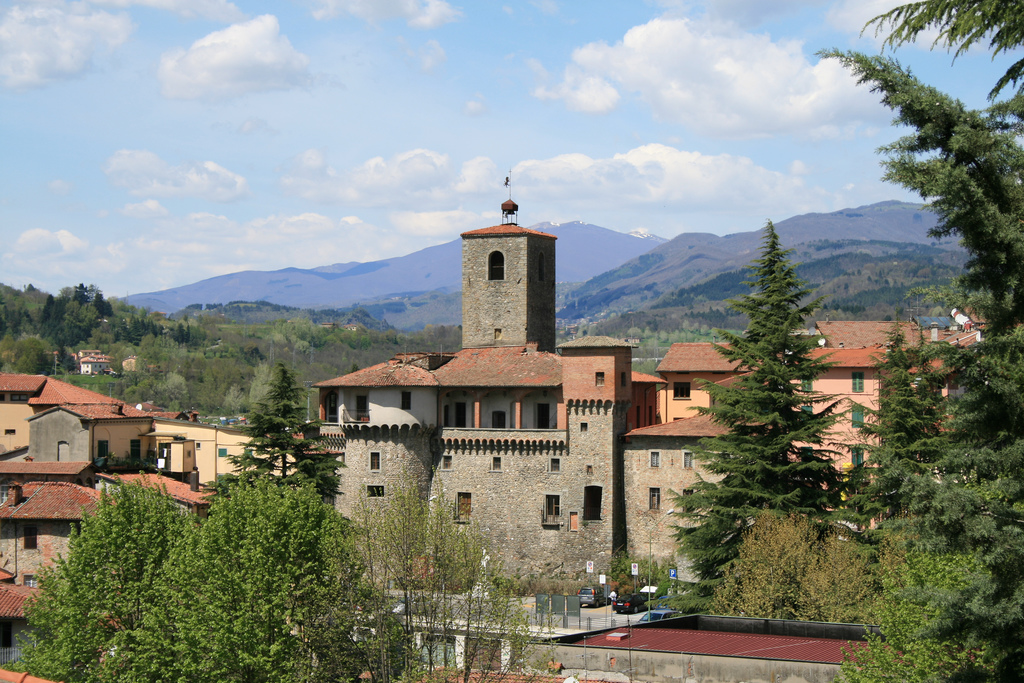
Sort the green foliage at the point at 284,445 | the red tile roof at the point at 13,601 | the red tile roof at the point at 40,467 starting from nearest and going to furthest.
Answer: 1. the red tile roof at the point at 13,601
2. the green foliage at the point at 284,445
3. the red tile roof at the point at 40,467

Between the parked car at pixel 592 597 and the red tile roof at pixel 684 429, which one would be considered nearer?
the parked car at pixel 592 597

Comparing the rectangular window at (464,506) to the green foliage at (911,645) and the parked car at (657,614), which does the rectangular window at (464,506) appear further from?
the green foliage at (911,645)

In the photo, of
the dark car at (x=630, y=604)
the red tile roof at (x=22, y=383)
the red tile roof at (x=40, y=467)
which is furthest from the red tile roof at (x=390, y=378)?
the red tile roof at (x=22, y=383)

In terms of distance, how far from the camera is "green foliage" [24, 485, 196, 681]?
1383 inches

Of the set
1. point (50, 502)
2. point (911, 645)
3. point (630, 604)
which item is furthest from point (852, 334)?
point (911, 645)

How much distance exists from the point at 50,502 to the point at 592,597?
91.0 ft

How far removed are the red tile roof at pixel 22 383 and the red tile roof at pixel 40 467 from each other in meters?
15.5

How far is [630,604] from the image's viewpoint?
53656 millimetres

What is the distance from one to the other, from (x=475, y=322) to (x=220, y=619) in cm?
3781

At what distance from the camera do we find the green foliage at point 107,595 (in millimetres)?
35125

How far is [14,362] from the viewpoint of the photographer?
595 feet

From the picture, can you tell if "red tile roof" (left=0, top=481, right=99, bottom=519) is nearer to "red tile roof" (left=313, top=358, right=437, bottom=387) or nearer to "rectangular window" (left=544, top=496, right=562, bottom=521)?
"red tile roof" (left=313, top=358, right=437, bottom=387)

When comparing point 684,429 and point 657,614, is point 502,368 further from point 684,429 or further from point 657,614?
point 657,614

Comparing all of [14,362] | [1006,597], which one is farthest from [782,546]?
[14,362]
